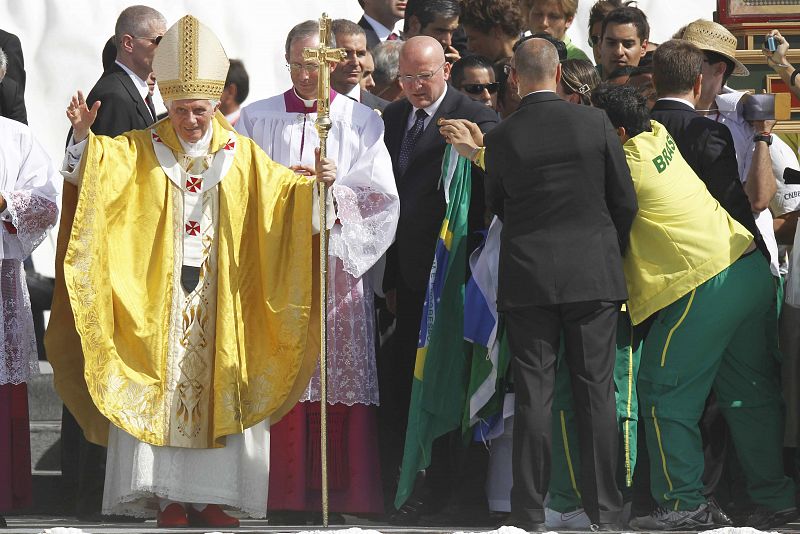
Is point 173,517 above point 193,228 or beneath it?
beneath

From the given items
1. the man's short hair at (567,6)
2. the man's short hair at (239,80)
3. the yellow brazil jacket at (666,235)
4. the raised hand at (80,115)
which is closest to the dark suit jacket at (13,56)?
the man's short hair at (239,80)

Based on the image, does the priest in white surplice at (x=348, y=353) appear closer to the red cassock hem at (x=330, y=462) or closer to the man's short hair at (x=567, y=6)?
the red cassock hem at (x=330, y=462)

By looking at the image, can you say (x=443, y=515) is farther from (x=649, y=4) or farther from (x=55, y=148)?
(x=649, y=4)

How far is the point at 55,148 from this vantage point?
1162cm

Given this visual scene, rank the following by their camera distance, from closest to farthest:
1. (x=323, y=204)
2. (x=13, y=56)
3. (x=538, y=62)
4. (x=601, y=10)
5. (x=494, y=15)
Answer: (x=538, y=62)
(x=323, y=204)
(x=494, y=15)
(x=13, y=56)
(x=601, y=10)

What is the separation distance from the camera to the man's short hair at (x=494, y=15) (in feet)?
30.8

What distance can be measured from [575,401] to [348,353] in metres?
1.28

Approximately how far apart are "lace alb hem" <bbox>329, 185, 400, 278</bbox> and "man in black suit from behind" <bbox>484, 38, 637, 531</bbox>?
70 cm

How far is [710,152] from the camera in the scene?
7789mm

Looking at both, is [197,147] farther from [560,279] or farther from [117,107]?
[560,279]

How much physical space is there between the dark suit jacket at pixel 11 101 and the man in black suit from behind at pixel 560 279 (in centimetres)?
298

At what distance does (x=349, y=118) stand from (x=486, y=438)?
Result: 1.72 meters

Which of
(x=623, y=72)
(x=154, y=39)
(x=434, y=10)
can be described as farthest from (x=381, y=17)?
(x=154, y=39)

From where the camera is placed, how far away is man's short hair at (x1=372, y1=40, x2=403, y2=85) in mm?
9555
